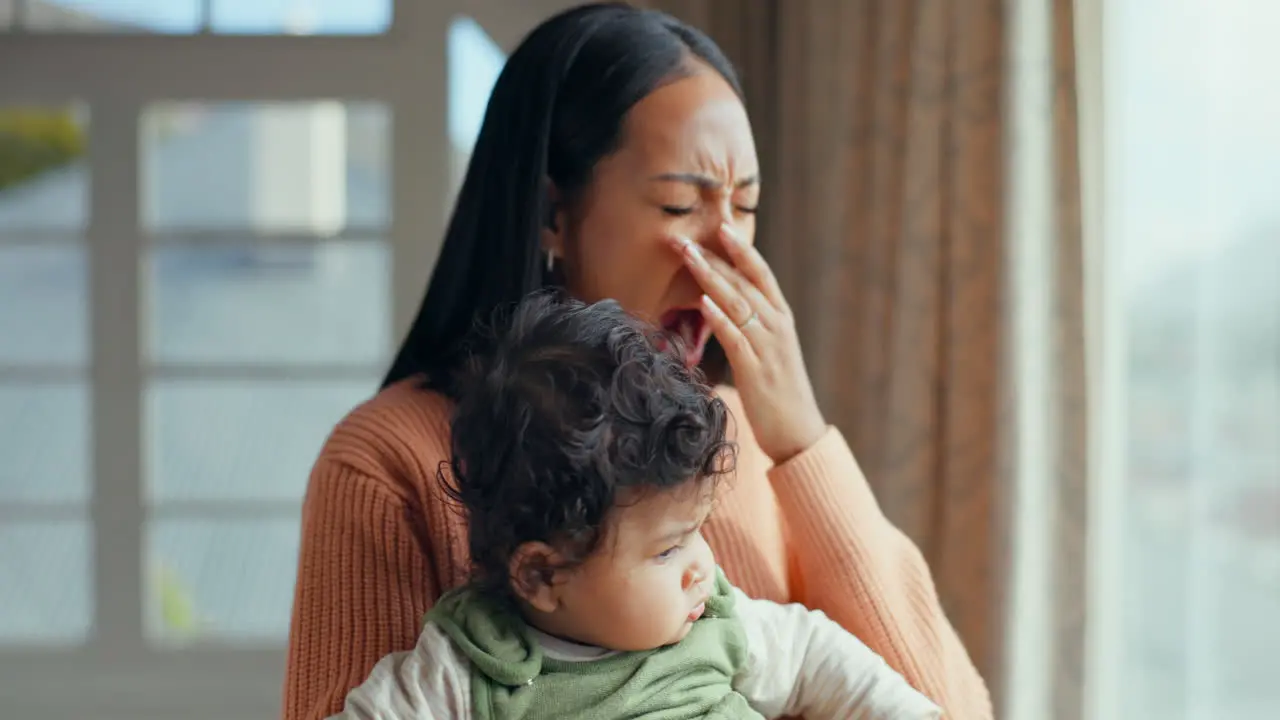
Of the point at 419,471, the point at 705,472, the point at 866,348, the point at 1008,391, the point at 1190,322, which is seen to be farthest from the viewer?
the point at 866,348

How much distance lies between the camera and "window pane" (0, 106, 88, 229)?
2850 mm

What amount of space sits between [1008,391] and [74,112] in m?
2.11

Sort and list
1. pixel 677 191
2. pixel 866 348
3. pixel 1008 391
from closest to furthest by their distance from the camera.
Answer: pixel 677 191, pixel 1008 391, pixel 866 348

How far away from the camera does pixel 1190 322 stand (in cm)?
194

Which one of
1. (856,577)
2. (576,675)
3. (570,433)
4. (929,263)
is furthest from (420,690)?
(929,263)

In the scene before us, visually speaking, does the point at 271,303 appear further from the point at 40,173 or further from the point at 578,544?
the point at 578,544

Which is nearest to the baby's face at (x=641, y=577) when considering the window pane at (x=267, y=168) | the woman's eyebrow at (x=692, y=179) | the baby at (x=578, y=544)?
the baby at (x=578, y=544)

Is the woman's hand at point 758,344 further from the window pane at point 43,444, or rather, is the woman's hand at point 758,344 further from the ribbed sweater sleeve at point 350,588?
the window pane at point 43,444

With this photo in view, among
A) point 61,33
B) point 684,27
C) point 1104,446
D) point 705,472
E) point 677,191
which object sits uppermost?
point 61,33

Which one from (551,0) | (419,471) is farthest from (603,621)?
(551,0)

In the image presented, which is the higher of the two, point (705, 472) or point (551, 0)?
point (551, 0)

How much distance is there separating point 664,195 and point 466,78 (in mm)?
1743

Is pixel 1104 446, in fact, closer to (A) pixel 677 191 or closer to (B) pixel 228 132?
(A) pixel 677 191

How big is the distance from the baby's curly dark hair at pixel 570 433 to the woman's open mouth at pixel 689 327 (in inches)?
11.3
